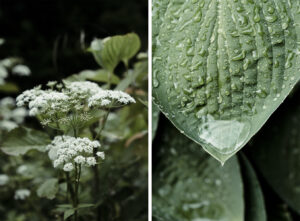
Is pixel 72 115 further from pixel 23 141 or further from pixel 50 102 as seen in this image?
pixel 23 141

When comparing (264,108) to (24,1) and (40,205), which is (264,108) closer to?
(40,205)

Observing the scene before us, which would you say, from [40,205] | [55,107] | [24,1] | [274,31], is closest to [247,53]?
[274,31]

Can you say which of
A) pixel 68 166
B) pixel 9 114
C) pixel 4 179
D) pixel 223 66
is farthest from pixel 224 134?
pixel 9 114

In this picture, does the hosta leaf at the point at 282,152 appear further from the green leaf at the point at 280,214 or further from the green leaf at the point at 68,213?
the green leaf at the point at 68,213

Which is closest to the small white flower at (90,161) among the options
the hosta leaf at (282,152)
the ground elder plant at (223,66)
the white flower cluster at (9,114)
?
the ground elder plant at (223,66)

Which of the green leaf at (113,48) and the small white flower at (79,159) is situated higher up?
the green leaf at (113,48)

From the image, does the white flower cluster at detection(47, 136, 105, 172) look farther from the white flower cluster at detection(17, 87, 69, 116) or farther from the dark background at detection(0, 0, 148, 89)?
the dark background at detection(0, 0, 148, 89)

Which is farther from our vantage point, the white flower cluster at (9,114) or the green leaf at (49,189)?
the white flower cluster at (9,114)
